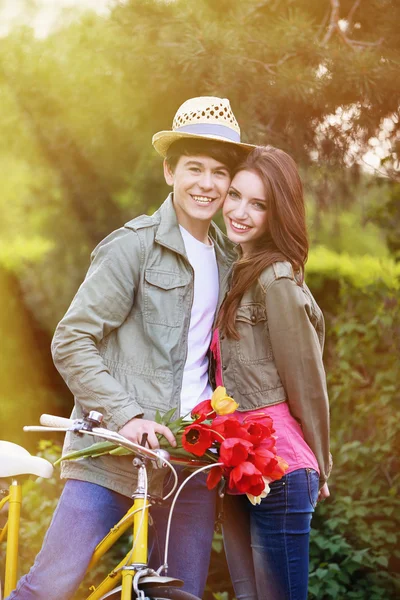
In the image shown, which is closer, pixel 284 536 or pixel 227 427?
pixel 227 427

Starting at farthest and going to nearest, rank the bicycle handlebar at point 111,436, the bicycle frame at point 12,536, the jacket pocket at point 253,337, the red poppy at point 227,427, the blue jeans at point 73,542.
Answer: the bicycle frame at point 12,536
the jacket pocket at point 253,337
the blue jeans at point 73,542
the red poppy at point 227,427
the bicycle handlebar at point 111,436

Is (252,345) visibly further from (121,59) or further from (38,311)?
(38,311)

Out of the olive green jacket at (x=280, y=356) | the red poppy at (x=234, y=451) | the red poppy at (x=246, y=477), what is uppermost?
the olive green jacket at (x=280, y=356)

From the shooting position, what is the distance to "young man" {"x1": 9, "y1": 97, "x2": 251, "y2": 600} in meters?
2.24

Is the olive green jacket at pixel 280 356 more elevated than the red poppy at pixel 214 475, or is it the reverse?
the olive green jacket at pixel 280 356

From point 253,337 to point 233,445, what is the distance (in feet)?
1.48

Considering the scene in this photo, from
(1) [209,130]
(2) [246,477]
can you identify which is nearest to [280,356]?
(2) [246,477]

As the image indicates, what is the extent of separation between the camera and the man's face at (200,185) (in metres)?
2.48

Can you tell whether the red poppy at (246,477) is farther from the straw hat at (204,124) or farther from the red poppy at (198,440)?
the straw hat at (204,124)

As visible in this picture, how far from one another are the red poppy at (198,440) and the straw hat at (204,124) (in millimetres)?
876

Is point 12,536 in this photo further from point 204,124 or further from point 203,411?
point 204,124

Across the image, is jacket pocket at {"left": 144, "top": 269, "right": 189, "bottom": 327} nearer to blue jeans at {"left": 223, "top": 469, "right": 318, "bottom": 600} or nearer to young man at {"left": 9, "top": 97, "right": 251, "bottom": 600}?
young man at {"left": 9, "top": 97, "right": 251, "bottom": 600}

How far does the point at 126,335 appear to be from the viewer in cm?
238

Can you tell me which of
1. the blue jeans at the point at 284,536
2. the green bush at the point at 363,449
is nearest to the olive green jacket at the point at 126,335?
the blue jeans at the point at 284,536
